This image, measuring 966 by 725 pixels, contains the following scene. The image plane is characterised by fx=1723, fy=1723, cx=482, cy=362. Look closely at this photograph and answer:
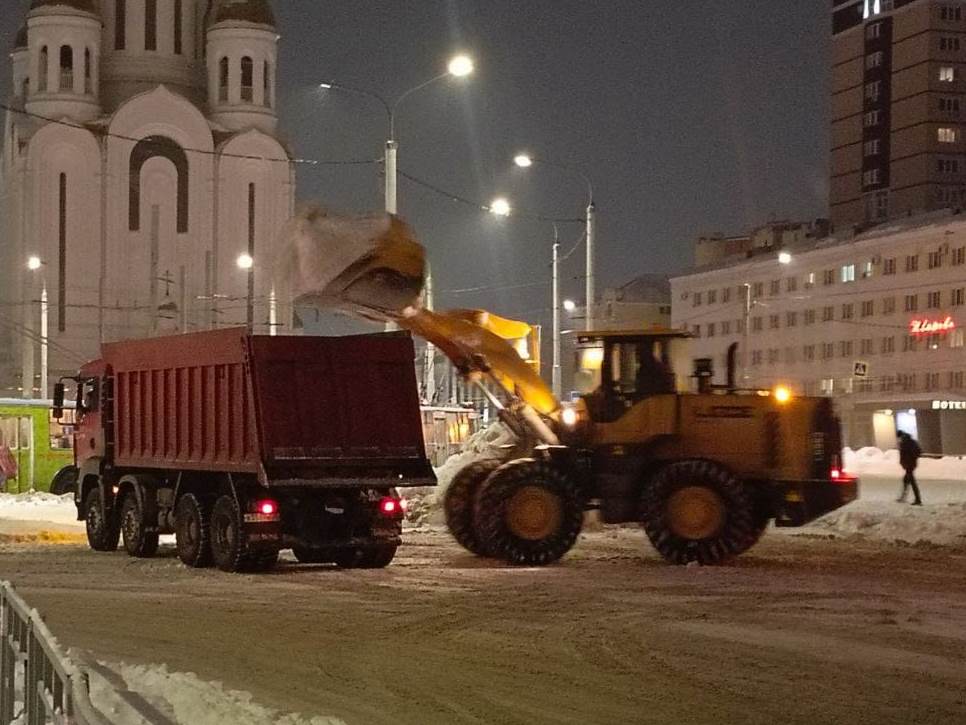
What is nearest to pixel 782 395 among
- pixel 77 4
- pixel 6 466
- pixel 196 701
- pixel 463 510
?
pixel 463 510

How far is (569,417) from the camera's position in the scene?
2208cm

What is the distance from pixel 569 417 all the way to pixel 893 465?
3776cm

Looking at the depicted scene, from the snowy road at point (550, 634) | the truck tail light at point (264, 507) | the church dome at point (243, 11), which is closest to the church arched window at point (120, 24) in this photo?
the church dome at point (243, 11)

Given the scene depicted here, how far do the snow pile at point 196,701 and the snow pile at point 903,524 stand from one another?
1560 cm

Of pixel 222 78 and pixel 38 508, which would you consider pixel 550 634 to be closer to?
pixel 38 508

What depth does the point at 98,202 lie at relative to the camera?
79000mm

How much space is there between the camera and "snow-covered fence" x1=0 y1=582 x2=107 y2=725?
614 cm

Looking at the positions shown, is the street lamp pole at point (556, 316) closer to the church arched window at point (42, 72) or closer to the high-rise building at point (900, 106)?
the church arched window at point (42, 72)

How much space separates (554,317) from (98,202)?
36988 millimetres

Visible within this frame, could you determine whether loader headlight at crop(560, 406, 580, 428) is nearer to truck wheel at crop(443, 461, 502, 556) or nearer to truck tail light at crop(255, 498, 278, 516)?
truck wheel at crop(443, 461, 502, 556)

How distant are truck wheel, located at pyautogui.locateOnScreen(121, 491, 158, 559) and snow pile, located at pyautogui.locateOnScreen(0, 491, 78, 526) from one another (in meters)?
7.50

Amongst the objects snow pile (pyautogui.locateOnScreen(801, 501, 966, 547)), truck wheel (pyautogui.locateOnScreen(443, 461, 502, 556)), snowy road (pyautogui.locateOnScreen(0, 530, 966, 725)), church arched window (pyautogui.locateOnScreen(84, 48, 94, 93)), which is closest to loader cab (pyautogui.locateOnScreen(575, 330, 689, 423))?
truck wheel (pyautogui.locateOnScreen(443, 461, 502, 556))

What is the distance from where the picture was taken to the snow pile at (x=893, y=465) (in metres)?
51.9

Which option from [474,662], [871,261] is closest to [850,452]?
[871,261]
